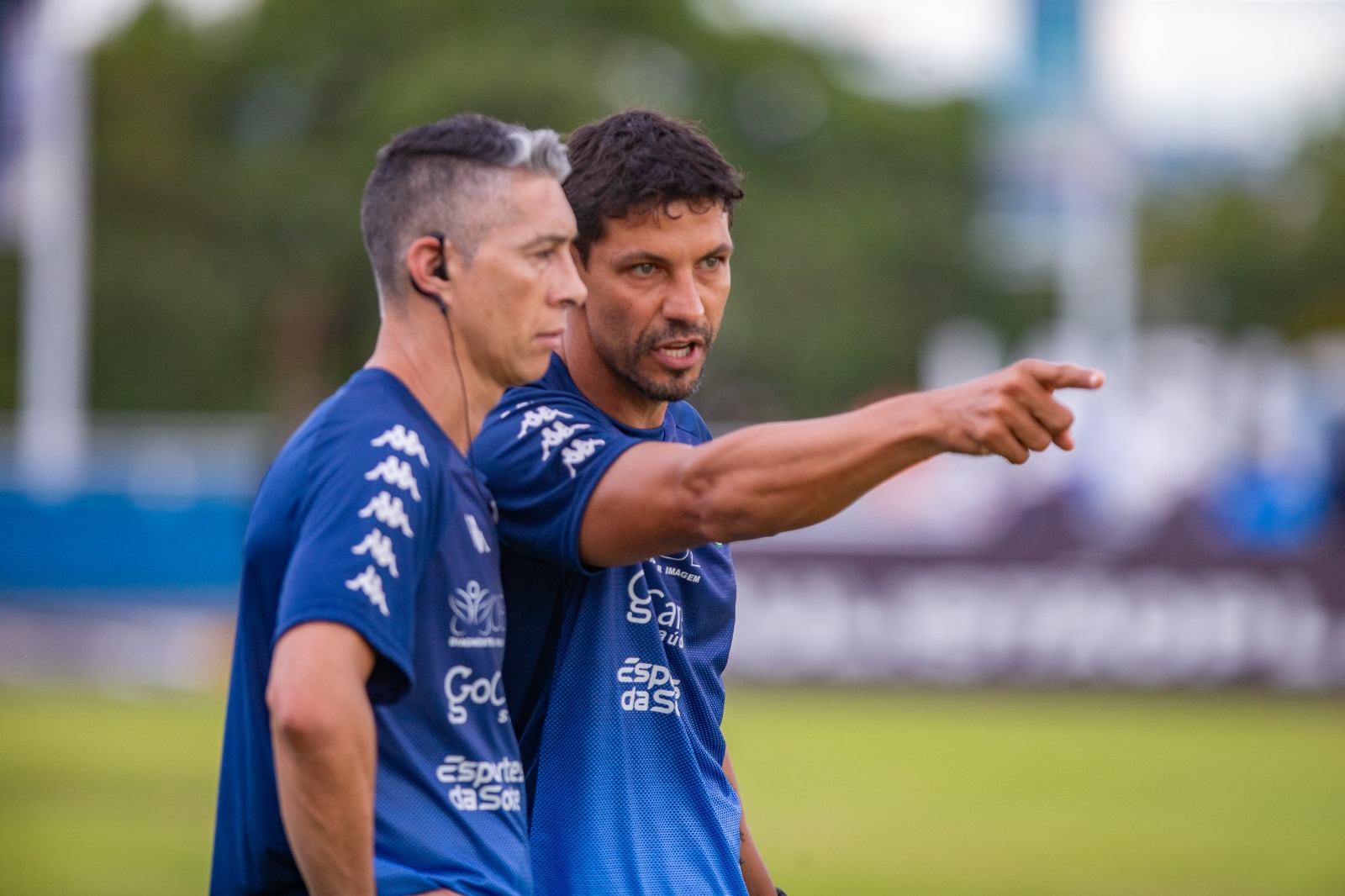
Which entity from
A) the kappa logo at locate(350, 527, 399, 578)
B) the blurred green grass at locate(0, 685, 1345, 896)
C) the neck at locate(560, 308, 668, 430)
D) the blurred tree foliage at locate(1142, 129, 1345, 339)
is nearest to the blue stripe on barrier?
the blurred green grass at locate(0, 685, 1345, 896)

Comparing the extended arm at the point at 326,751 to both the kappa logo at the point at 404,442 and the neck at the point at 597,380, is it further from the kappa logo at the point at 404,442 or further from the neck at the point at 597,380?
the neck at the point at 597,380

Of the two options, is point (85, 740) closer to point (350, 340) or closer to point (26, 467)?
point (26, 467)

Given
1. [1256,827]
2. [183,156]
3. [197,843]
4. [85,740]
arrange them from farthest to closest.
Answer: [183,156]
[85,740]
[1256,827]
[197,843]

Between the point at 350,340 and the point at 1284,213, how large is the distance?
2365 centimetres

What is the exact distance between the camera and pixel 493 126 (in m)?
3.27

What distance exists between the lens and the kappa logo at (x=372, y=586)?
9.50ft

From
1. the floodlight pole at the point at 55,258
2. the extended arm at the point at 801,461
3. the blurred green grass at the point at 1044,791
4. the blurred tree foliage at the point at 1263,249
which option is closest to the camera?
the extended arm at the point at 801,461

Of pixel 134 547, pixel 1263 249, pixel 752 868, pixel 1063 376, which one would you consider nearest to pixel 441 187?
pixel 1063 376

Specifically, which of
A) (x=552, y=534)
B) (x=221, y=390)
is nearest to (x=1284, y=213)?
(x=221, y=390)

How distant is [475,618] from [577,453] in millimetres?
444

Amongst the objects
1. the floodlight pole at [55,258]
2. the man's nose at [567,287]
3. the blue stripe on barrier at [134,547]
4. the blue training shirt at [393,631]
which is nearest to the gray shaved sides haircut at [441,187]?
the man's nose at [567,287]

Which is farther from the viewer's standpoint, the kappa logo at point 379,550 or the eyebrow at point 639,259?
the eyebrow at point 639,259

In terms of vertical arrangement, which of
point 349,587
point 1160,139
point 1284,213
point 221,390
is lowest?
point 349,587

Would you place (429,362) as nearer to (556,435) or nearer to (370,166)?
(556,435)
